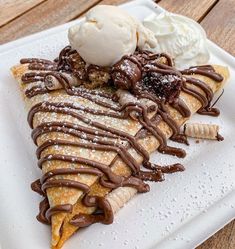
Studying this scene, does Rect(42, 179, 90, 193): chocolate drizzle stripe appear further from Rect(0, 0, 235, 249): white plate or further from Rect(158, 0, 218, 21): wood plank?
Rect(158, 0, 218, 21): wood plank

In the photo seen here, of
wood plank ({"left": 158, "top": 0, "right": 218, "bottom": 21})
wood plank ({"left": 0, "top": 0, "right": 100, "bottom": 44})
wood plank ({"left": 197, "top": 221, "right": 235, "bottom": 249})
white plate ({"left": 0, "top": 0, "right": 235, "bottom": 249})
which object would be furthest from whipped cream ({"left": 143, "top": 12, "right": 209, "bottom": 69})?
wood plank ({"left": 197, "top": 221, "right": 235, "bottom": 249})

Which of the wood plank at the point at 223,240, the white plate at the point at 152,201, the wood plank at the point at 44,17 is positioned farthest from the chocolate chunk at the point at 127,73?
the wood plank at the point at 44,17

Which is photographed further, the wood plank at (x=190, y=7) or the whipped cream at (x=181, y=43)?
the wood plank at (x=190, y=7)

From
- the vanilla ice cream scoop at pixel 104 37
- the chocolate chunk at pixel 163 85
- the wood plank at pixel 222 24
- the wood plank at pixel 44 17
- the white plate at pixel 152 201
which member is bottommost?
the white plate at pixel 152 201

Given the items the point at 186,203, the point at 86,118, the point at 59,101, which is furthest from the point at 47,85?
the point at 186,203

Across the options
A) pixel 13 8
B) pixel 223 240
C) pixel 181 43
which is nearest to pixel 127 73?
pixel 181 43

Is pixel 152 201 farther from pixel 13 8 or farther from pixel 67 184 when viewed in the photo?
pixel 13 8

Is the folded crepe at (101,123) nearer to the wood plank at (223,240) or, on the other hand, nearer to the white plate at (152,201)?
the white plate at (152,201)
